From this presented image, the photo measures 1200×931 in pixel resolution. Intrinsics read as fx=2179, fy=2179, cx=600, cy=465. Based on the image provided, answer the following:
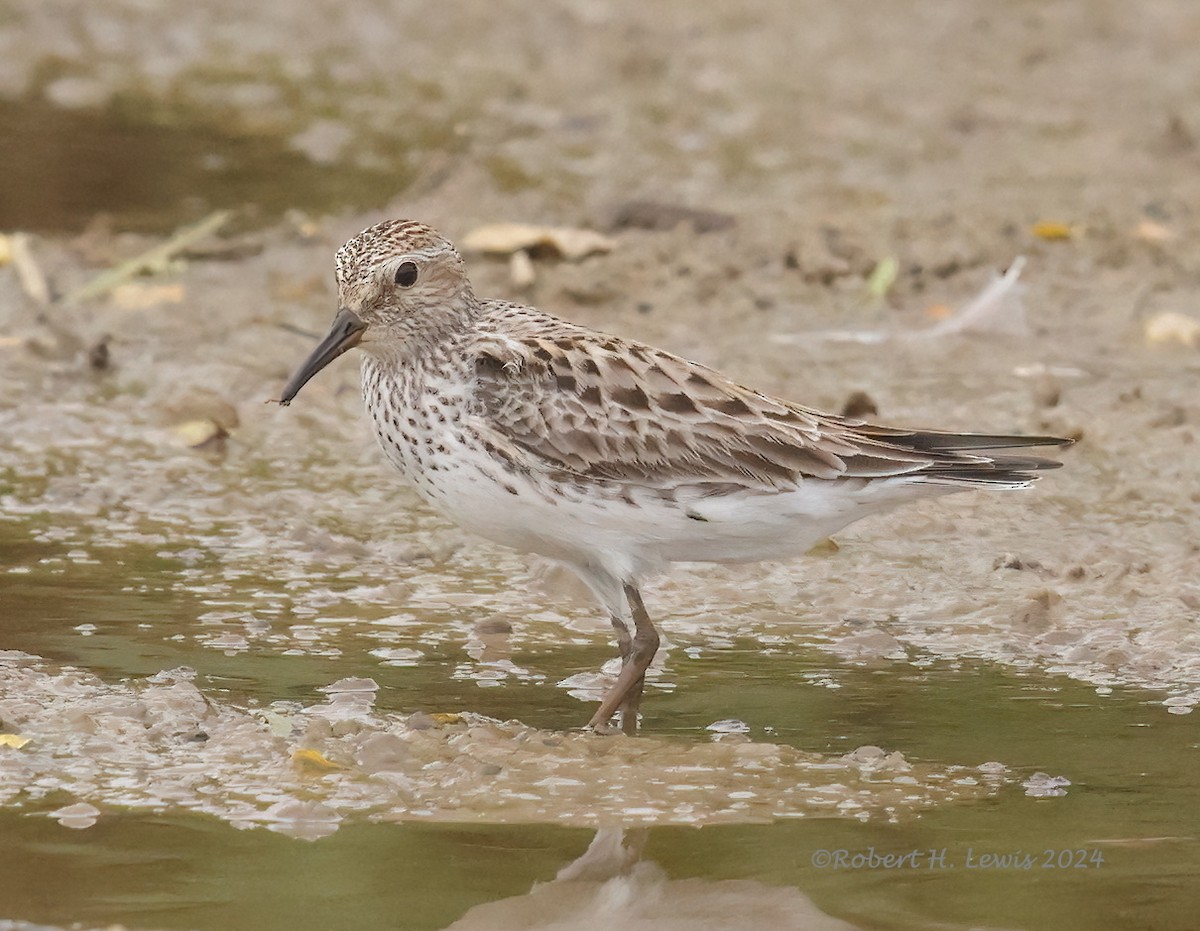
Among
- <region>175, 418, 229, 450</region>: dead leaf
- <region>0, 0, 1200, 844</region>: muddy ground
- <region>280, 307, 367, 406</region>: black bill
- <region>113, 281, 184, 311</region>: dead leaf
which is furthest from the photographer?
<region>113, 281, 184, 311</region>: dead leaf

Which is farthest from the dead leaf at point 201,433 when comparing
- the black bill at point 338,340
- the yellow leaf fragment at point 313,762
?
the yellow leaf fragment at point 313,762

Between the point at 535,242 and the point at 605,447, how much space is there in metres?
4.65

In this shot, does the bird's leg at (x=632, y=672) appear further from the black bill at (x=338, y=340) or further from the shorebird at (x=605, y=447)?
the black bill at (x=338, y=340)

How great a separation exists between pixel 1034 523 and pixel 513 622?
220 centimetres

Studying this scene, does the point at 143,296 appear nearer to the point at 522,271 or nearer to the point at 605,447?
the point at 522,271

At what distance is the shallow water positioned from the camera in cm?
499

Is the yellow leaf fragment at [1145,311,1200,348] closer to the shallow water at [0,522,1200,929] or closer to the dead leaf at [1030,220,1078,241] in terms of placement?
the dead leaf at [1030,220,1078,241]

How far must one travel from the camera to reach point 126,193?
12078mm

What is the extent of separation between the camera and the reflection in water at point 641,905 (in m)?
4.98

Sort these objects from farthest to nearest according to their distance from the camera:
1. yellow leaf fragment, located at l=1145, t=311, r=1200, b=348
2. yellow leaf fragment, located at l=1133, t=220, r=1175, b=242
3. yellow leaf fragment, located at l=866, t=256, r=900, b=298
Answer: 1. yellow leaf fragment, located at l=1133, t=220, r=1175, b=242
2. yellow leaf fragment, located at l=866, t=256, r=900, b=298
3. yellow leaf fragment, located at l=1145, t=311, r=1200, b=348

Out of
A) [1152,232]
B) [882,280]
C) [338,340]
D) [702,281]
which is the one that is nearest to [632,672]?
[338,340]

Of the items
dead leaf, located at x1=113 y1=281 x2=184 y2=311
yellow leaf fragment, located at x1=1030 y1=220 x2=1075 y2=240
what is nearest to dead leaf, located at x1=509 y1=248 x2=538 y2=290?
dead leaf, located at x1=113 y1=281 x2=184 y2=311

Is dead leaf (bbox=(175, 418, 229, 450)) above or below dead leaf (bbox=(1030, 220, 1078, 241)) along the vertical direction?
below

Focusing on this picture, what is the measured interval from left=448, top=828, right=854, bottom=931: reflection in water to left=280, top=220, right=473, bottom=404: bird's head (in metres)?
2.08
